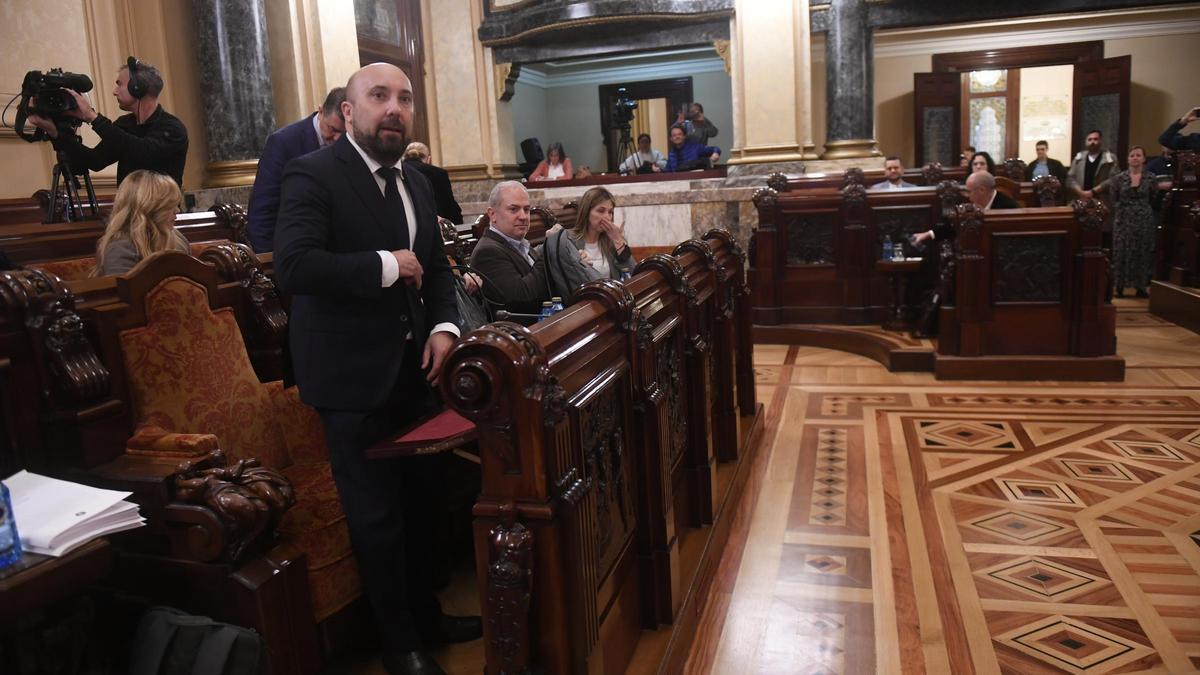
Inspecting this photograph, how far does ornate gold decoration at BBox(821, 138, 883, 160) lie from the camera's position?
9.43 meters

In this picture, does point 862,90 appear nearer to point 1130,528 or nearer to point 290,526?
point 1130,528

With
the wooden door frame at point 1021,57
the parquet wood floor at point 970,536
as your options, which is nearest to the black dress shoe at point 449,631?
the parquet wood floor at point 970,536

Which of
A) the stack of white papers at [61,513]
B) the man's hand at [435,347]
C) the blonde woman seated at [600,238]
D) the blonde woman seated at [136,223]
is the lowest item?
the stack of white papers at [61,513]

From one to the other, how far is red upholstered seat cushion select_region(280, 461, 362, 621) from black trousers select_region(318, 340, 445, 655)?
56 millimetres

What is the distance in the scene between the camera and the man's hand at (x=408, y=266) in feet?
→ 6.20

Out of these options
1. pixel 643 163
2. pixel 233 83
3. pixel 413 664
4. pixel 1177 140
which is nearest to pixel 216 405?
pixel 413 664

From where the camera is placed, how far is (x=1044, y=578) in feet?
8.70

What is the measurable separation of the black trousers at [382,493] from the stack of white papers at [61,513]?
485 millimetres

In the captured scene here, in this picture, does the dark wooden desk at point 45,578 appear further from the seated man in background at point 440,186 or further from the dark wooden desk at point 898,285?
the dark wooden desk at point 898,285

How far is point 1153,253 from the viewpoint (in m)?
7.18

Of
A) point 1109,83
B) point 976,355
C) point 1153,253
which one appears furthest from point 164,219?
point 1109,83

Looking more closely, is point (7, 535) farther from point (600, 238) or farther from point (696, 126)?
point (696, 126)

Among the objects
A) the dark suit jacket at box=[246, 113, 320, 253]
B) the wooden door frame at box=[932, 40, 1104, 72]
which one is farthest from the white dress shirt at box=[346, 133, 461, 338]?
the wooden door frame at box=[932, 40, 1104, 72]

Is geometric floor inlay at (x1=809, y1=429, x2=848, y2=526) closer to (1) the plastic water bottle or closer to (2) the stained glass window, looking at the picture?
(1) the plastic water bottle
